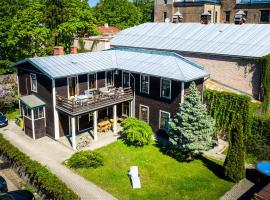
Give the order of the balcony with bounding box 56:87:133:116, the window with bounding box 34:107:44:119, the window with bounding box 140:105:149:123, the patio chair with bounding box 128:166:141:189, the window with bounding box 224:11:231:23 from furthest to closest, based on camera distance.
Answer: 1. the window with bounding box 224:11:231:23
2. the window with bounding box 140:105:149:123
3. the window with bounding box 34:107:44:119
4. the balcony with bounding box 56:87:133:116
5. the patio chair with bounding box 128:166:141:189

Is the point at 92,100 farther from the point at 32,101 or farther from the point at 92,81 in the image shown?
the point at 32,101

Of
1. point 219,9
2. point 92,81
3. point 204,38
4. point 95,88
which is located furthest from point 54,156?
point 219,9

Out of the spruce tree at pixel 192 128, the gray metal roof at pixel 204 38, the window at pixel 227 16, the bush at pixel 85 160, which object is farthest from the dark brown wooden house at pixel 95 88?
the window at pixel 227 16

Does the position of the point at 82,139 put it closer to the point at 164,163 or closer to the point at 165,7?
the point at 164,163

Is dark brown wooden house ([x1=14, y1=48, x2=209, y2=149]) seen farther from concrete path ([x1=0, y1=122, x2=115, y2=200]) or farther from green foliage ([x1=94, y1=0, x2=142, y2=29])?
green foliage ([x1=94, y1=0, x2=142, y2=29])

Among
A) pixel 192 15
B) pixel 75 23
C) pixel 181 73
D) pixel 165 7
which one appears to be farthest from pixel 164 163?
pixel 165 7

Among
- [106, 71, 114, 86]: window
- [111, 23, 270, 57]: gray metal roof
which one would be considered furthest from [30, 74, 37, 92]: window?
[111, 23, 270, 57]: gray metal roof

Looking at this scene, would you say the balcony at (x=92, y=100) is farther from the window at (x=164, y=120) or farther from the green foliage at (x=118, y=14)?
the green foliage at (x=118, y=14)
